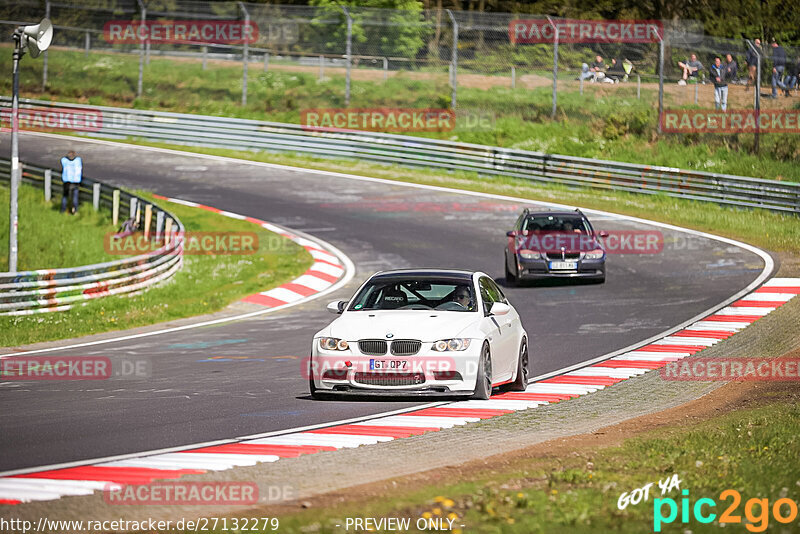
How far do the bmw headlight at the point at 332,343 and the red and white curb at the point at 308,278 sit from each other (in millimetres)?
9499

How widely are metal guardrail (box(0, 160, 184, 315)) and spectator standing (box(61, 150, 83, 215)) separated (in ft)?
9.79

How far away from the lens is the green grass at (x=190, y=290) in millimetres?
18984

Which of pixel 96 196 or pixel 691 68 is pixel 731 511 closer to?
pixel 96 196

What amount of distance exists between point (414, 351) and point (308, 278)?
40.7 ft

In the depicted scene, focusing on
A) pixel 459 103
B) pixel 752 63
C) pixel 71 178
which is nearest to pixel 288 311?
pixel 71 178

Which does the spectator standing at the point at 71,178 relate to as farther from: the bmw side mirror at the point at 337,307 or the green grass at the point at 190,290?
the bmw side mirror at the point at 337,307

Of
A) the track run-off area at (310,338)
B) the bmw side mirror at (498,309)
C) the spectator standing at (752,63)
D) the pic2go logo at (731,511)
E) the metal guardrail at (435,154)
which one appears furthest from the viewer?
the spectator standing at (752,63)

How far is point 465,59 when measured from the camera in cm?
3728

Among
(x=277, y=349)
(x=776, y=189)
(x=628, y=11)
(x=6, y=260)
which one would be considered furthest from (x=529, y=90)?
(x=277, y=349)

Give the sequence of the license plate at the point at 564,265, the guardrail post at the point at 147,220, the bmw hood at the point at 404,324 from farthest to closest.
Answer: the guardrail post at the point at 147,220 < the license plate at the point at 564,265 < the bmw hood at the point at 404,324

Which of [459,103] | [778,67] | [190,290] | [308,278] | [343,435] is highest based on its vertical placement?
[778,67]

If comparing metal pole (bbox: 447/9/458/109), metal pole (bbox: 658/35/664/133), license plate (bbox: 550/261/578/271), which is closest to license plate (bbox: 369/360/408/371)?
license plate (bbox: 550/261/578/271)

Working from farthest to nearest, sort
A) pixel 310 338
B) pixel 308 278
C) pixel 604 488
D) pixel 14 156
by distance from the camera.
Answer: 1. pixel 308 278
2. pixel 14 156
3. pixel 310 338
4. pixel 604 488

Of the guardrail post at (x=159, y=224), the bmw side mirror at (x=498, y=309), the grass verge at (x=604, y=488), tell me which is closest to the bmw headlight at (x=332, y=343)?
the bmw side mirror at (x=498, y=309)
